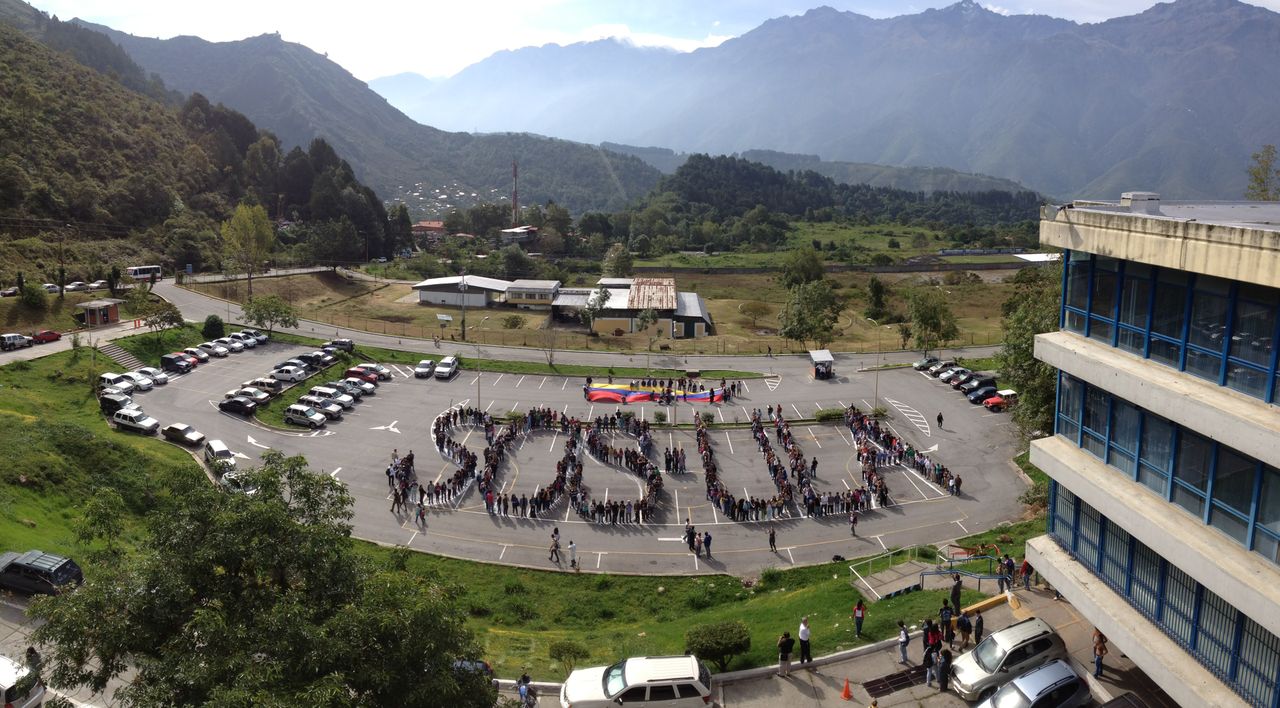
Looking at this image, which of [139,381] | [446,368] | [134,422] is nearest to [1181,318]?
[134,422]

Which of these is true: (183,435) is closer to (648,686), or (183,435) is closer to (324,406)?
(324,406)

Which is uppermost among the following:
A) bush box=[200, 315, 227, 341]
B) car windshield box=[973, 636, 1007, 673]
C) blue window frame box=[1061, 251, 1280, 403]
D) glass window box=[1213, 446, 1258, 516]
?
blue window frame box=[1061, 251, 1280, 403]

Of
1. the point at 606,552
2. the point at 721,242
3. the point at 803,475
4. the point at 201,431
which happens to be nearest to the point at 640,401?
the point at 803,475

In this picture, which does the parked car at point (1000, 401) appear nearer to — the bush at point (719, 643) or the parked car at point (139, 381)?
the bush at point (719, 643)

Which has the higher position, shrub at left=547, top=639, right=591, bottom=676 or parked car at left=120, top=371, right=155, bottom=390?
parked car at left=120, top=371, right=155, bottom=390

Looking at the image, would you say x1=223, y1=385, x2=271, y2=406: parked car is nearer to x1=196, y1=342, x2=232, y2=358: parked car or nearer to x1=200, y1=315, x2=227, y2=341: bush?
x1=196, y1=342, x2=232, y2=358: parked car

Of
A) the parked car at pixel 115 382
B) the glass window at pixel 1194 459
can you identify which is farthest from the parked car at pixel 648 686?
the parked car at pixel 115 382

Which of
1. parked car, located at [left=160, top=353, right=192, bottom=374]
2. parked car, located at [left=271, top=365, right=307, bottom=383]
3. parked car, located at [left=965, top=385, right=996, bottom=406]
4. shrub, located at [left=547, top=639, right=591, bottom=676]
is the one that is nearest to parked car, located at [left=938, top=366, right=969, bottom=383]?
parked car, located at [left=965, top=385, right=996, bottom=406]

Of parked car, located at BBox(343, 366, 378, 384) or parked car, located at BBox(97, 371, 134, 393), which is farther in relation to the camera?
parked car, located at BBox(343, 366, 378, 384)
